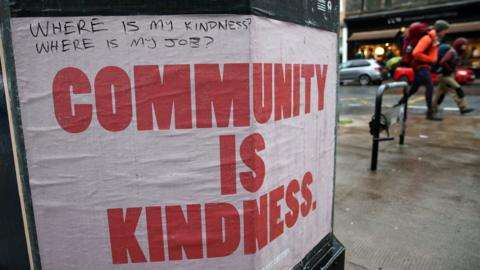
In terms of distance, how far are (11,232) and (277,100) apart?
1301 mm

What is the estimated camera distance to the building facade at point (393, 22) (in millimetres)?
22562

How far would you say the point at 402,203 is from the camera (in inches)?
153

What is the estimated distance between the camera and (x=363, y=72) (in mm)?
21031

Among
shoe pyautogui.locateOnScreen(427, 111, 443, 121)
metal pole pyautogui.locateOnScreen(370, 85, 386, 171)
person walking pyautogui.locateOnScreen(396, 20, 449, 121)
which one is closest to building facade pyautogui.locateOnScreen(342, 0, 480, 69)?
shoe pyautogui.locateOnScreen(427, 111, 443, 121)

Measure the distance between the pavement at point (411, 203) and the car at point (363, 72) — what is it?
48.2 ft

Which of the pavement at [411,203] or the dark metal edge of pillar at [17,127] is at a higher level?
the dark metal edge of pillar at [17,127]

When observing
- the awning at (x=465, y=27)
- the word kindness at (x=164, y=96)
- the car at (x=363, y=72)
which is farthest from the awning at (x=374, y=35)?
Result: the word kindness at (x=164, y=96)

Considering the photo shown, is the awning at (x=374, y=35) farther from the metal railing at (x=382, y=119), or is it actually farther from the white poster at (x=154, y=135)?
the white poster at (x=154, y=135)

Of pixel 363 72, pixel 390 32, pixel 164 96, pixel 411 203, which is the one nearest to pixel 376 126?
pixel 411 203

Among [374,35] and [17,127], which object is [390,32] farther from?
[17,127]

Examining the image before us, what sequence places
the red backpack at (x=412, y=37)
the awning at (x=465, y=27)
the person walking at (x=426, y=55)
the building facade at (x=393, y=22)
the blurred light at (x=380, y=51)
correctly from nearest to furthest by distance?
the person walking at (x=426, y=55)
the red backpack at (x=412, y=37)
the awning at (x=465, y=27)
the building facade at (x=393, y=22)
the blurred light at (x=380, y=51)

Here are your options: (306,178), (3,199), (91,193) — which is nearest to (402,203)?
(306,178)

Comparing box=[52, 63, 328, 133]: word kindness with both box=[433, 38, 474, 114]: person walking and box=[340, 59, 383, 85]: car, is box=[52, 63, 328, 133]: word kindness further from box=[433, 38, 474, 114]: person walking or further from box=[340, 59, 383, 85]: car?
box=[340, 59, 383, 85]: car

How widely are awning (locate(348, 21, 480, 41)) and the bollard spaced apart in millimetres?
24941
